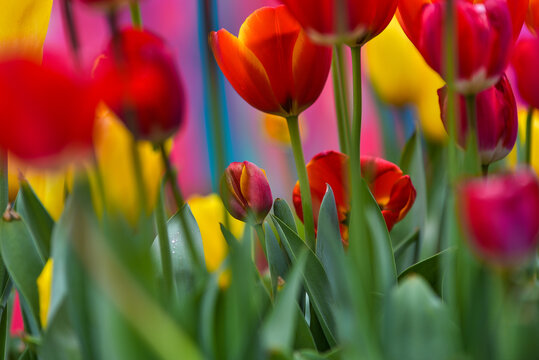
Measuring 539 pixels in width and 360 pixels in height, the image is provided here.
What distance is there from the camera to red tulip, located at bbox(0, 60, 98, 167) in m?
0.17

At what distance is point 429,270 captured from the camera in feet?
1.04

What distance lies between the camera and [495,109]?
292 mm

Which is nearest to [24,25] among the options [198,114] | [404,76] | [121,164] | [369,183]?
[121,164]

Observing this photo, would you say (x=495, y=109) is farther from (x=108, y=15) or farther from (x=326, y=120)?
(x=326, y=120)

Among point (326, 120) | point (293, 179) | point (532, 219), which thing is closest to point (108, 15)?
point (532, 219)

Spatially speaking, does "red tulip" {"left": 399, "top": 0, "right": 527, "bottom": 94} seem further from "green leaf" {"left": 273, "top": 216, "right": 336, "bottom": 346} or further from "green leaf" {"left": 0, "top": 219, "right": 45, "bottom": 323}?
"green leaf" {"left": 0, "top": 219, "right": 45, "bottom": 323}

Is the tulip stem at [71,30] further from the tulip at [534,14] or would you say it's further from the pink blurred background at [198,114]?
the pink blurred background at [198,114]

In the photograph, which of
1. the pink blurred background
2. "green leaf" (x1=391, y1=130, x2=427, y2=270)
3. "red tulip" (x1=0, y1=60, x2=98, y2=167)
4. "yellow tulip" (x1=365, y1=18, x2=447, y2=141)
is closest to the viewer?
"red tulip" (x1=0, y1=60, x2=98, y2=167)

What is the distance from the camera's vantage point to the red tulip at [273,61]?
0.30 m

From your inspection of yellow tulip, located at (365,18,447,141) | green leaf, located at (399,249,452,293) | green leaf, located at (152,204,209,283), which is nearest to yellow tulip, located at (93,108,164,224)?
green leaf, located at (152,204,209,283)

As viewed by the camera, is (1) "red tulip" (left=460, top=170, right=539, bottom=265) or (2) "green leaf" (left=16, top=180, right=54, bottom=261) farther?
(2) "green leaf" (left=16, top=180, right=54, bottom=261)

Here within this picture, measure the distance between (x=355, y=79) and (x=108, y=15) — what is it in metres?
0.12

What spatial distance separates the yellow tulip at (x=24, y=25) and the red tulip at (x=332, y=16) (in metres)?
0.14

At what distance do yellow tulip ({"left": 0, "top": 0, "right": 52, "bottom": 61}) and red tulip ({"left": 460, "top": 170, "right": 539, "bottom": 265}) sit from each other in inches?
9.1
